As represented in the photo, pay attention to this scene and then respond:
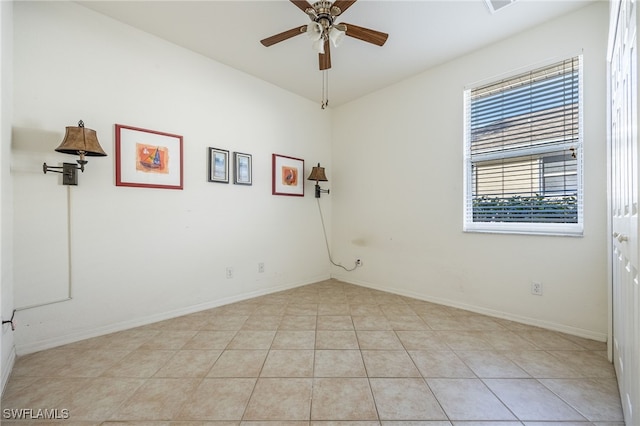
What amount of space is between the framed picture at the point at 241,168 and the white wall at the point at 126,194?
11cm

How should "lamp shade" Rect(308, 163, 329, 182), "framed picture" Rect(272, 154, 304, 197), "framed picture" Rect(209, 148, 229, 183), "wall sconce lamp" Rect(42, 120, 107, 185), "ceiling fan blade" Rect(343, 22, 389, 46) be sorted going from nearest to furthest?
1. "wall sconce lamp" Rect(42, 120, 107, 185)
2. "ceiling fan blade" Rect(343, 22, 389, 46)
3. "framed picture" Rect(209, 148, 229, 183)
4. "framed picture" Rect(272, 154, 304, 197)
5. "lamp shade" Rect(308, 163, 329, 182)

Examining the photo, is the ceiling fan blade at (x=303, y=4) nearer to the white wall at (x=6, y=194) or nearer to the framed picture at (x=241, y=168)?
the framed picture at (x=241, y=168)

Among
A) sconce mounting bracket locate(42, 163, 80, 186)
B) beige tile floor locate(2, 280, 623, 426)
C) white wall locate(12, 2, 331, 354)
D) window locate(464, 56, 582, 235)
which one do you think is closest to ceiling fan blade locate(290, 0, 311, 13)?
white wall locate(12, 2, 331, 354)

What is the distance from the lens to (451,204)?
9.73 ft

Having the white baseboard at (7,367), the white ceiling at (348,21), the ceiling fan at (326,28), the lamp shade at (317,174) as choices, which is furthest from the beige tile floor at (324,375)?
the white ceiling at (348,21)

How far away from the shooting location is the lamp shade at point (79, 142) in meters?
1.91

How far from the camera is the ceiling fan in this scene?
1.85 m

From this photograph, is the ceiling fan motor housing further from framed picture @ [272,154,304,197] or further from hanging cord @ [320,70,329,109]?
framed picture @ [272,154,304,197]

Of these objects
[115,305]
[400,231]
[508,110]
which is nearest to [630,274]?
[508,110]

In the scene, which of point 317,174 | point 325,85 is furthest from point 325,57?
point 317,174

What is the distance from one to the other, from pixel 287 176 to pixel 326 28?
6.56 ft

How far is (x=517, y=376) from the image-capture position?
5.42 feet

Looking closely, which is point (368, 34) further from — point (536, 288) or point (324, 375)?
point (536, 288)

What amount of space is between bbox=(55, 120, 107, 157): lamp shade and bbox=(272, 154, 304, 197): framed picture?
1891 mm
